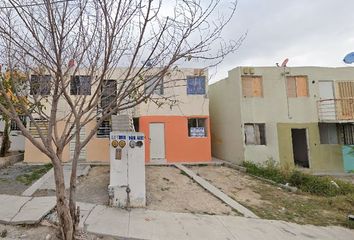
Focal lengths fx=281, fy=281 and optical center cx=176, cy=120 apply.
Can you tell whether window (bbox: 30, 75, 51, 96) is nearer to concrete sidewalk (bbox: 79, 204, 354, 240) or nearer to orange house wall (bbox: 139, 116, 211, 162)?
concrete sidewalk (bbox: 79, 204, 354, 240)

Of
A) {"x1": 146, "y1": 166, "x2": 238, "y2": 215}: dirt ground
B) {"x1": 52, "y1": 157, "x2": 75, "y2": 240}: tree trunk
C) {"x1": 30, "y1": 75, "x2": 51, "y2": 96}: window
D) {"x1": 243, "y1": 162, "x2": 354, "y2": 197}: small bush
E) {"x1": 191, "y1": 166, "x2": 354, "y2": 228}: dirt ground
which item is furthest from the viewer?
{"x1": 243, "y1": 162, "x2": 354, "y2": 197}: small bush

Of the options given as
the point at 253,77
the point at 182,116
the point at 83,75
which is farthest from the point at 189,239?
the point at 253,77

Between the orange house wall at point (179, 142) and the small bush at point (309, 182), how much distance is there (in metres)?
3.46

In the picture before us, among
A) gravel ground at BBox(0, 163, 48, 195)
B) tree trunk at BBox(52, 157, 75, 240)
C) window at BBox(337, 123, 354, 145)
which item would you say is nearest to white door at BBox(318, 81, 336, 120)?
window at BBox(337, 123, 354, 145)

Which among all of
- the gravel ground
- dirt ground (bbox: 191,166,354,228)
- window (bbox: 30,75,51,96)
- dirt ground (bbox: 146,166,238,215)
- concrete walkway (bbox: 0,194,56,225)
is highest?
window (bbox: 30,75,51,96)

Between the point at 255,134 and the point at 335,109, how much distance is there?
16.1 feet

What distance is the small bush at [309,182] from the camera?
1141cm

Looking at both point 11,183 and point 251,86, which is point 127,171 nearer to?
point 11,183

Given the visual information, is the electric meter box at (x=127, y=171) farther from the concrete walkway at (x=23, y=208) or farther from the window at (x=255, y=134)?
the window at (x=255, y=134)

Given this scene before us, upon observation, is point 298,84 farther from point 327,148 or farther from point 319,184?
point 319,184

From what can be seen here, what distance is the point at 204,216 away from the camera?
741 cm

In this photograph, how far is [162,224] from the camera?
6562 mm

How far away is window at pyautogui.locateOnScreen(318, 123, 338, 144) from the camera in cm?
1672

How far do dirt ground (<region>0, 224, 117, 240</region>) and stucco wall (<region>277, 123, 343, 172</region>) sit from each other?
12.7 metres
